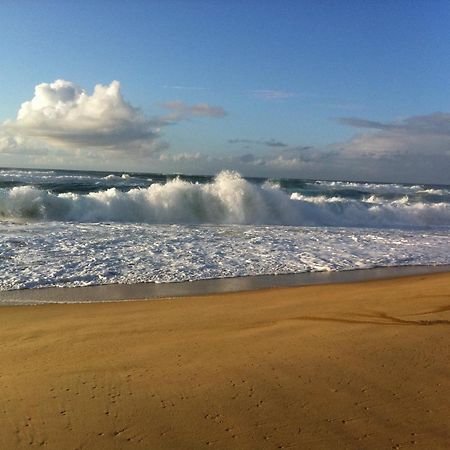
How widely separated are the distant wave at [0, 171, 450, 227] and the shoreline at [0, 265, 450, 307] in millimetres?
10586

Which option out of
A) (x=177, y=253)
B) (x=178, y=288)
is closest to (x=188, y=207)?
(x=177, y=253)

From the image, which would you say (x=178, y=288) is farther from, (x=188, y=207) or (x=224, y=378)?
(x=188, y=207)

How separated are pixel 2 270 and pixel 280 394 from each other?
20.2 feet

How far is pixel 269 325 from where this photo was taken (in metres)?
5.27

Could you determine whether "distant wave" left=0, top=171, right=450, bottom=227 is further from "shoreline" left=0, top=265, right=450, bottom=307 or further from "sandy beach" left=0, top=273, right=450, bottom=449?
"sandy beach" left=0, top=273, right=450, bottom=449

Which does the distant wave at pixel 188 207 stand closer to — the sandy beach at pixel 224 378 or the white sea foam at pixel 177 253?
the white sea foam at pixel 177 253

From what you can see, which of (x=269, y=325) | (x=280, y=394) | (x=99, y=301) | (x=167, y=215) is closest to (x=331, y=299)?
(x=269, y=325)

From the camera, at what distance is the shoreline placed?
22.0ft

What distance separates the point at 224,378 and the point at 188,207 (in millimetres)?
18108

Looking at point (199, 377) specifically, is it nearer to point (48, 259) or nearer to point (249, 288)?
point (249, 288)

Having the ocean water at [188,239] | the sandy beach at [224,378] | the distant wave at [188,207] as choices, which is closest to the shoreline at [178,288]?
the ocean water at [188,239]

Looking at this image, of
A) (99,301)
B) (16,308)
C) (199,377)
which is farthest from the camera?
(99,301)

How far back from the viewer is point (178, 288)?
7.65 metres

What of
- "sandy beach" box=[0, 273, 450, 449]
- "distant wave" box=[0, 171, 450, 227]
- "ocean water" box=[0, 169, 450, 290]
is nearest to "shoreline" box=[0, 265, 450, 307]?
"ocean water" box=[0, 169, 450, 290]
